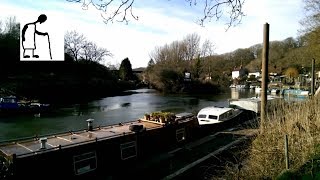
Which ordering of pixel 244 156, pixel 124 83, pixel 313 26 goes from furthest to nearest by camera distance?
pixel 124 83 → pixel 313 26 → pixel 244 156

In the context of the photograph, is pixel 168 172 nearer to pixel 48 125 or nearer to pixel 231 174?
pixel 231 174

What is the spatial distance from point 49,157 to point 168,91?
57092 mm

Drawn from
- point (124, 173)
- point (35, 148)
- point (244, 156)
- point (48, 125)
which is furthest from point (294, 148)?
point (48, 125)

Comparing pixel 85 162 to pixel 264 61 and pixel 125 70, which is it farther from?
pixel 125 70

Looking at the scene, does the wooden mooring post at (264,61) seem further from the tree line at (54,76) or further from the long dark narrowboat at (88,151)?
the tree line at (54,76)

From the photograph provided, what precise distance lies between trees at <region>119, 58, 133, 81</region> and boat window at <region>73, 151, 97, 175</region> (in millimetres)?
75395

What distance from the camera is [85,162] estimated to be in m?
13.0

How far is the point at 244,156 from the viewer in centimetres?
1388

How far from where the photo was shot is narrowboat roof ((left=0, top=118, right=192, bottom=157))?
38.9 feet

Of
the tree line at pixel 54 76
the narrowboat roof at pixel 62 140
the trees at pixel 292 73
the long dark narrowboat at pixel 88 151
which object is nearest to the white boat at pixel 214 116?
the long dark narrowboat at pixel 88 151

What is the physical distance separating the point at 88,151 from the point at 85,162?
1.47ft

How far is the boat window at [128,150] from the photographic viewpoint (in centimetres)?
1435

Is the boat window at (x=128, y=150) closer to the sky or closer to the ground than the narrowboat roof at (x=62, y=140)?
closer to the ground

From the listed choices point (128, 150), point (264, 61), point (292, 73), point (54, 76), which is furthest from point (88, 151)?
point (292, 73)
